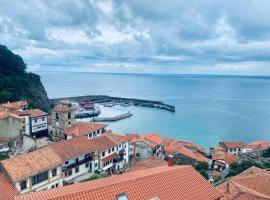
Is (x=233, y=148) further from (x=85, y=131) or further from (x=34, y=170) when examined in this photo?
(x=34, y=170)

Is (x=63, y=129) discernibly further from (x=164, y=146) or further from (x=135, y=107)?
(x=135, y=107)

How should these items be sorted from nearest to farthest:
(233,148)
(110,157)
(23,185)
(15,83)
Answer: (23,185), (110,157), (233,148), (15,83)

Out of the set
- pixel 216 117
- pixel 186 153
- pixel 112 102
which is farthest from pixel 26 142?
pixel 112 102

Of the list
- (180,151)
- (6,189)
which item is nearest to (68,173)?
(6,189)

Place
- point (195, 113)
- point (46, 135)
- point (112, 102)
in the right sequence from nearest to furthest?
point (46, 135) < point (195, 113) < point (112, 102)

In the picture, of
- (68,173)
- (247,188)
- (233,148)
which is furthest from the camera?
(233,148)

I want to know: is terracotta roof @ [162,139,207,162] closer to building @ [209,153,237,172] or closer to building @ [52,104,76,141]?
building @ [209,153,237,172]
